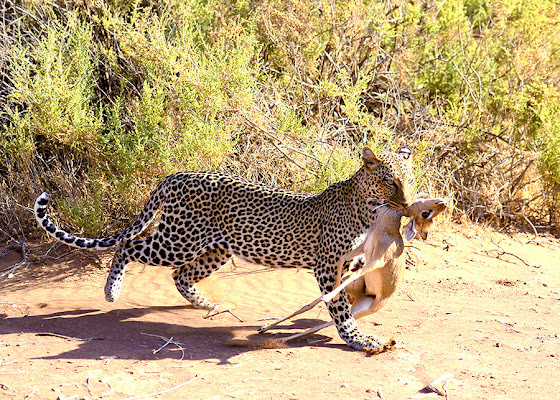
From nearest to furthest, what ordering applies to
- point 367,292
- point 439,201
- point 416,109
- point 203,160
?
point 439,201 → point 367,292 → point 203,160 → point 416,109

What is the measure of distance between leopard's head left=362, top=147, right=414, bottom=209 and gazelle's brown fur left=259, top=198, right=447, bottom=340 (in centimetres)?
12

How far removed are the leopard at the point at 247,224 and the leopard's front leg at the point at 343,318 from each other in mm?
11

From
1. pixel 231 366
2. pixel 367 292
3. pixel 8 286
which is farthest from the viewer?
pixel 8 286

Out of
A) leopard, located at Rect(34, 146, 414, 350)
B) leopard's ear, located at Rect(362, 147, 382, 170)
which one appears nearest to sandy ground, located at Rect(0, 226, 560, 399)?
leopard, located at Rect(34, 146, 414, 350)

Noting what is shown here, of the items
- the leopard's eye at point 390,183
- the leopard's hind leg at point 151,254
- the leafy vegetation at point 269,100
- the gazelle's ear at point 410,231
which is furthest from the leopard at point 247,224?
the leafy vegetation at point 269,100

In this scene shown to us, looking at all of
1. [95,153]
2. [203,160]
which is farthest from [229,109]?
[95,153]

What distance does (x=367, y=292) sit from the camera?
5.55 metres

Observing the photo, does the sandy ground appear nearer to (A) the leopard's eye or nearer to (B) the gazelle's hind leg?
(B) the gazelle's hind leg

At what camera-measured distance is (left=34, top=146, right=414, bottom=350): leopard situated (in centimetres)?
550

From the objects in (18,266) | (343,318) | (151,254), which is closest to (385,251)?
(343,318)

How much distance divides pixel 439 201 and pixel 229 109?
3320 millimetres

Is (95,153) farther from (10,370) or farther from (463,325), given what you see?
(463,325)

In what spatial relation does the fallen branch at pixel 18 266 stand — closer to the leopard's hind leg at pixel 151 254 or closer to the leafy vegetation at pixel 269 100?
the leafy vegetation at pixel 269 100

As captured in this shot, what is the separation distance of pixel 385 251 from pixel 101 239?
2.60 meters
